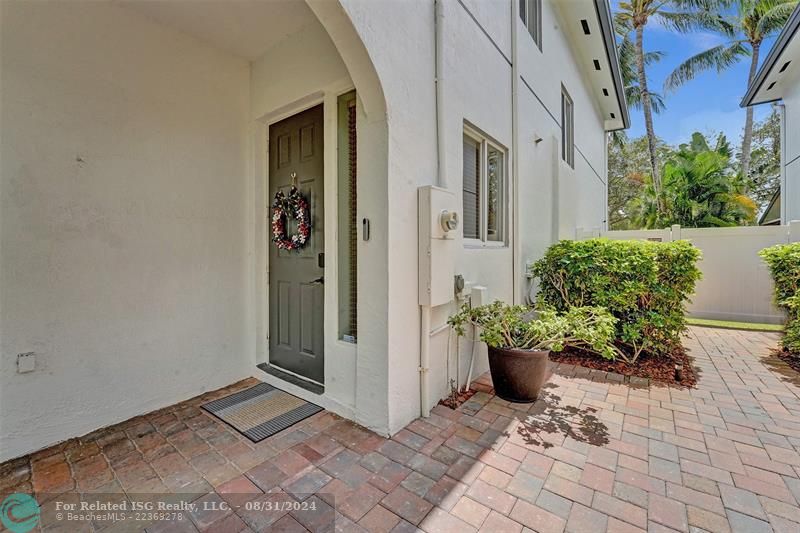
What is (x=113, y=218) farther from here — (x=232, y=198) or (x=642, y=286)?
(x=642, y=286)

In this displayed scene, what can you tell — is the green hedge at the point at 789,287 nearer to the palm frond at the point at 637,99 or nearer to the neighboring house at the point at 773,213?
the neighboring house at the point at 773,213

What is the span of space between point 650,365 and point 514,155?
3.08 metres

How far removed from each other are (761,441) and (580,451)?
1.41 m

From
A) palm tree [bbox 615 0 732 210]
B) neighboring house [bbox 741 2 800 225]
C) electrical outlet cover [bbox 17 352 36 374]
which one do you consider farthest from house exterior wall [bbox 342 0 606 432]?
palm tree [bbox 615 0 732 210]

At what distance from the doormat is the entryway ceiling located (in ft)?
11.2

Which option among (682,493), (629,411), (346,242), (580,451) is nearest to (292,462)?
(346,242)

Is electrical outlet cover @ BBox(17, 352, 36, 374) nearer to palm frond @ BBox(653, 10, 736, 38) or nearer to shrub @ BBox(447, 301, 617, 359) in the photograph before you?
shrub @ BBox(447, 301, 617, 359)

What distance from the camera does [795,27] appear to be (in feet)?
21.6

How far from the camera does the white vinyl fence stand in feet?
21.7

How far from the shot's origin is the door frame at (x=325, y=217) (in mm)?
3152

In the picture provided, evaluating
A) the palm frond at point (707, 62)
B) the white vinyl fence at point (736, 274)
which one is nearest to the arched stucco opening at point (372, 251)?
the white vinyl fence at point (736, 274)

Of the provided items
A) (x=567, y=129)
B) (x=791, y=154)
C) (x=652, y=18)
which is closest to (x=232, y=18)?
(x=567, y=129)

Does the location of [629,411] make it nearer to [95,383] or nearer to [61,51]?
[95,383]

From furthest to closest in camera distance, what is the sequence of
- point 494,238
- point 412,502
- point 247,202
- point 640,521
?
point 494,238, point 247,202, point 412,502, point 640,521
